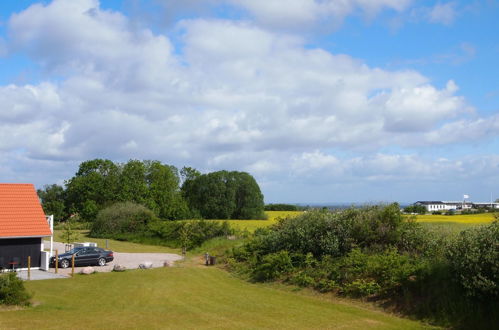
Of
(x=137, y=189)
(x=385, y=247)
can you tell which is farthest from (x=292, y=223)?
(x=137, y=189)

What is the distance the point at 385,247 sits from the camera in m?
21.0

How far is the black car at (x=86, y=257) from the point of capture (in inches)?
1185

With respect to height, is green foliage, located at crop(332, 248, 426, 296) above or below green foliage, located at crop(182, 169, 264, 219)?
below

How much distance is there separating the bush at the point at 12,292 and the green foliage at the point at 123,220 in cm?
3395

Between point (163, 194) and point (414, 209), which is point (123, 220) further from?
point (414, 209)

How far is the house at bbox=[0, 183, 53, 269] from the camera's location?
88.4 ft

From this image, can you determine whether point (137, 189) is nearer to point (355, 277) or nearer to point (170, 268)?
point (170, 268)

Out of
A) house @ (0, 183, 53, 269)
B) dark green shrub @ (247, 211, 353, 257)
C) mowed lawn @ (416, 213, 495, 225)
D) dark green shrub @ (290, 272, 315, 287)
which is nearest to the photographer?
dark green shrub @ (290, 272, 315, 287)

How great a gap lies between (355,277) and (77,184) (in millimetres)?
57308

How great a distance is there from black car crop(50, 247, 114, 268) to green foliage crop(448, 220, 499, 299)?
22.7 m

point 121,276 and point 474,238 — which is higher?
point 474,238

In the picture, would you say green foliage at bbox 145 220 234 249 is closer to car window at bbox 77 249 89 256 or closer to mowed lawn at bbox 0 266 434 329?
car window at bbox 77 249 89 256

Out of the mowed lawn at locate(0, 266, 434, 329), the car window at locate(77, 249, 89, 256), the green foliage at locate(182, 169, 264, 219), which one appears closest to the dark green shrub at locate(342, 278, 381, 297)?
the mowed lawn at locate(0, 266, 434, 329)

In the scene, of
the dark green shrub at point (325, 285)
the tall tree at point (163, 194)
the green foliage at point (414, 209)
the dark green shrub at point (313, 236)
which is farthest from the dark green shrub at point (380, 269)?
the tall tree at point (163, 194)
